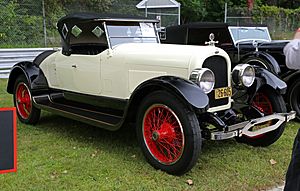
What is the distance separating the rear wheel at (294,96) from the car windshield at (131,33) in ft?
8.74

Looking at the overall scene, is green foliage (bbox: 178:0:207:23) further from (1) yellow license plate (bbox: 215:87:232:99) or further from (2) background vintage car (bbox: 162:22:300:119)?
(1) yellow license plate (bbox: 215:87:232:99)

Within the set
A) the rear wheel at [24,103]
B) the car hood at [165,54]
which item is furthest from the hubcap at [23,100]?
the car hood at [165,54]

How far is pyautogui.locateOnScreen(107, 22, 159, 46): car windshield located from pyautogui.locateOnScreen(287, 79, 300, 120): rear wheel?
2664 millimetres

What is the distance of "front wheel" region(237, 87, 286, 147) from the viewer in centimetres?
492

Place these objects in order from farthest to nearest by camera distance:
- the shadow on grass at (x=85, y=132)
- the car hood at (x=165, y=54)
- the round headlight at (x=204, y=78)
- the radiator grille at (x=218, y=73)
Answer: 1. the shadow on grass at (x=85, y=132)
2. the radiator grille at (x=218, y=73)
3. the car hood at (x=165, y=54)
4. the round headlight at (x=204, y=78)

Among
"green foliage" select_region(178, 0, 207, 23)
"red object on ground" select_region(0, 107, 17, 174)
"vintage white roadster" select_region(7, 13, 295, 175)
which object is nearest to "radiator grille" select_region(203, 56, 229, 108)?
"vintage white roadster" select_region(7, 13, 295, 175)

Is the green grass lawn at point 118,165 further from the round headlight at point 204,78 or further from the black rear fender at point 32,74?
the round headlight at point 204,78

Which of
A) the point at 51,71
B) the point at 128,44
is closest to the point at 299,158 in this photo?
the point at 128,44

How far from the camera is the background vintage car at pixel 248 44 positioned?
6723 mm

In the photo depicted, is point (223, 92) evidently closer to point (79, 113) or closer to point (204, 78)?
point (204, 78)

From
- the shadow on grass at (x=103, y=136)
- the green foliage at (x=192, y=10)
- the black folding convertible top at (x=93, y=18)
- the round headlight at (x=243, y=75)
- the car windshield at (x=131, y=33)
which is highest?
the green foliage at (x=192, y=10)

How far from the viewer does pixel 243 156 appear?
4750mm

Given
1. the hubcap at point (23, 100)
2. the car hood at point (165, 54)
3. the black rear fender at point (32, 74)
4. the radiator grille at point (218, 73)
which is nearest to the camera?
the car hood at point (165, 54)

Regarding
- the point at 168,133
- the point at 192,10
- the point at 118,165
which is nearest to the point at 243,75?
the point at 168,133
